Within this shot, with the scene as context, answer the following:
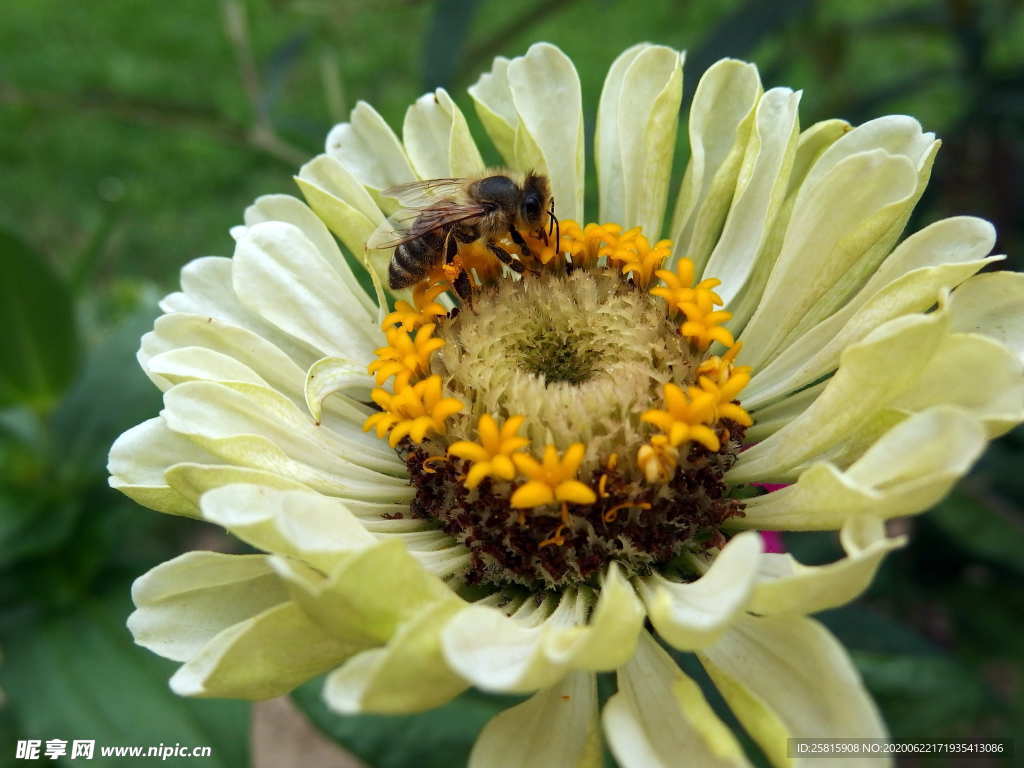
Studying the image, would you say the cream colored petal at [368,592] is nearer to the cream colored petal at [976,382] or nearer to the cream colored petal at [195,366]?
the cream colored petal at [195,366]

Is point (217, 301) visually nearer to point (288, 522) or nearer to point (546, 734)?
point (288, 522)

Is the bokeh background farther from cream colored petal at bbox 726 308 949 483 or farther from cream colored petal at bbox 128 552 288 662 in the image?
cream colored petal at bbox 726 308 949 483

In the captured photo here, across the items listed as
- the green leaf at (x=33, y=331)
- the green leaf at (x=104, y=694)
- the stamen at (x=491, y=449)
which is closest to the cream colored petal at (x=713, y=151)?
the stamen at (x=491, y=449)

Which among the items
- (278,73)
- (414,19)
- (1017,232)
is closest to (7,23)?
(414,19)

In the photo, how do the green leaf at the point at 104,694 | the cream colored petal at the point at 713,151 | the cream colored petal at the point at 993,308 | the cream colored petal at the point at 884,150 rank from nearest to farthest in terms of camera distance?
the cream colored petal at the point at 993,308
the cream colored petal at the point at 884,150
the cream colored petal at the point at 713,151
the green leaf at the point at 104,694

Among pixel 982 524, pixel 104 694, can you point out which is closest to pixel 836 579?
pixel 982 524

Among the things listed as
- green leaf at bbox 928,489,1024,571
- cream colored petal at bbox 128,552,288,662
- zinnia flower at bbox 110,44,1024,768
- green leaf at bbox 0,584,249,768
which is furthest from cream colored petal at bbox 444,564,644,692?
green leaf at bbox 928,489,1024,571
